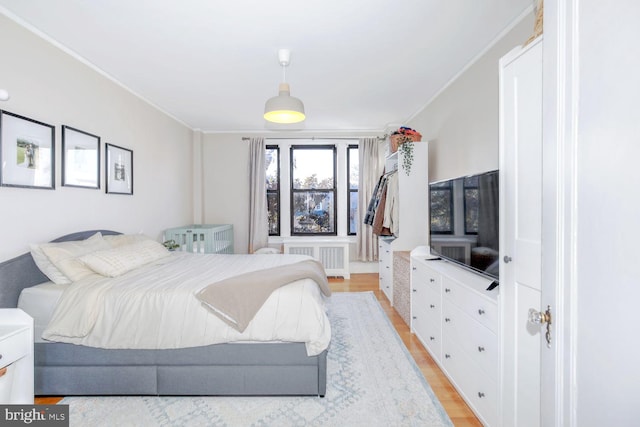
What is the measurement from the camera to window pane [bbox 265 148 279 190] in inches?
213

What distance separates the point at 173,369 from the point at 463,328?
6.11ft

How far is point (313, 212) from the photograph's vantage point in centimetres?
549

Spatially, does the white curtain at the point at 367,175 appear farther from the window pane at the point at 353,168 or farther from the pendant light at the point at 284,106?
the pendant light at the point at 284,106

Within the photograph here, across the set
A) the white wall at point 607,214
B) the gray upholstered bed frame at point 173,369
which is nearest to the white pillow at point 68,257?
the gray upholstered bed frame at point 173,369

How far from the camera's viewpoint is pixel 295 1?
6.42 ft

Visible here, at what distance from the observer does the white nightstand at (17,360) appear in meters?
1.48

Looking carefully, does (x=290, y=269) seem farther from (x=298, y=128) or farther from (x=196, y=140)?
(x=196, y=140)

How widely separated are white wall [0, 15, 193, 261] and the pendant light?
1667 mm

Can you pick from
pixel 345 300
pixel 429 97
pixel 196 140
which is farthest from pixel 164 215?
pixel 429 97

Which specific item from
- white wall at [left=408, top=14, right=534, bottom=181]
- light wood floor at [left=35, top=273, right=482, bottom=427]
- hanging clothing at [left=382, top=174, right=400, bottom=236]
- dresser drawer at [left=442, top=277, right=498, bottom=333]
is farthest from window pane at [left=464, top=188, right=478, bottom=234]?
hanging clothing at [left=382, top=174, right=400, bottom=236]

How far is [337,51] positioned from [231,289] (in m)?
2.07

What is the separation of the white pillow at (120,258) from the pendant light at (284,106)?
161 cm

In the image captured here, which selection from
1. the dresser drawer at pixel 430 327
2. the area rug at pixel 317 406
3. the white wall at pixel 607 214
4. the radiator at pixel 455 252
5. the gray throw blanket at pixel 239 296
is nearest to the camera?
the white wall at pixel 607 214

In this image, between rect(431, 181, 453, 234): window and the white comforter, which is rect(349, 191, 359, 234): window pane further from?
the white comforter
